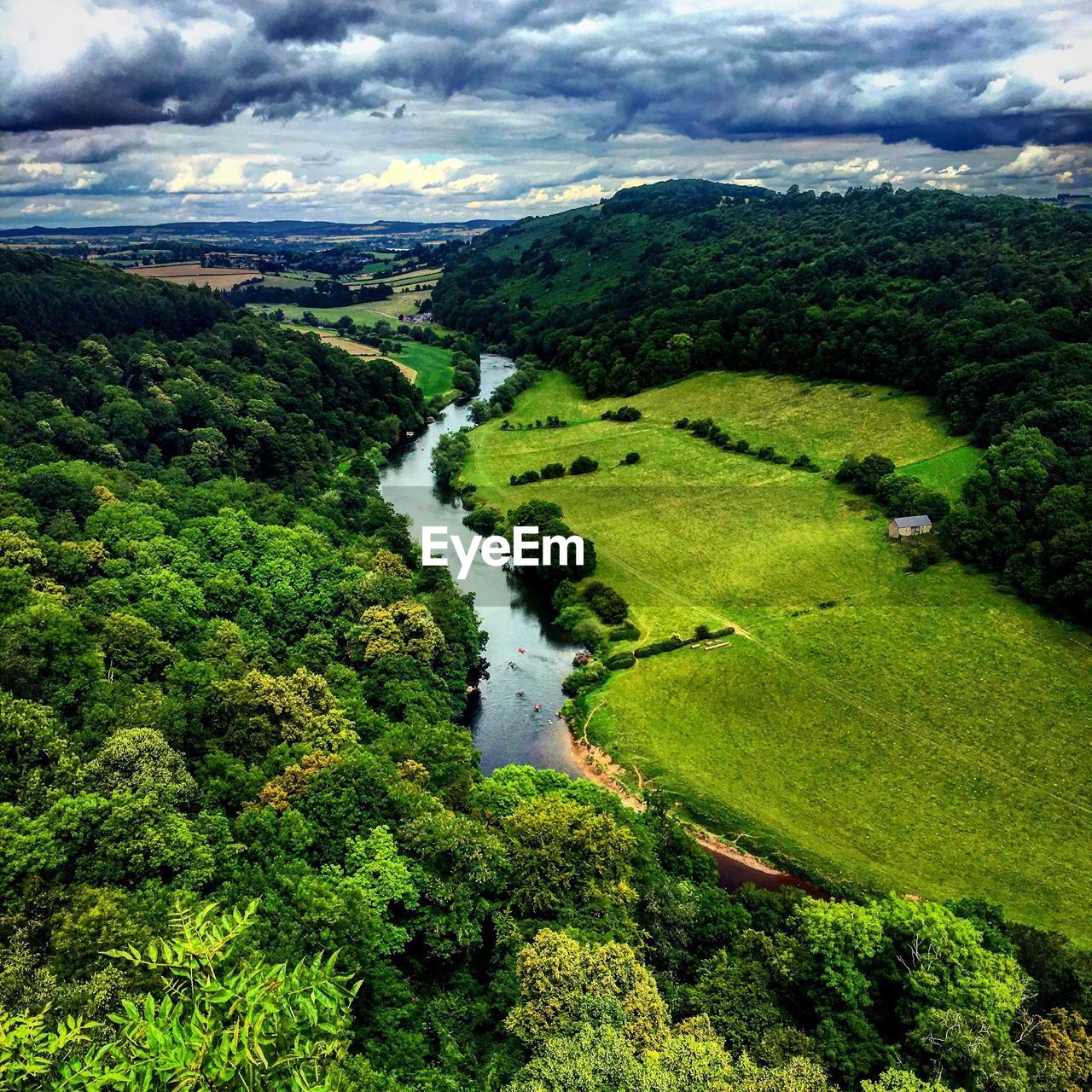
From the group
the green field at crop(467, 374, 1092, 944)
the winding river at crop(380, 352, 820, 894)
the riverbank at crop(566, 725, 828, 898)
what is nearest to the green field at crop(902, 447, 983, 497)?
the green field at crop(467, 374, 1092, 944)

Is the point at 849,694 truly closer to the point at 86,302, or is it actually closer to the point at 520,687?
the point at 520,687

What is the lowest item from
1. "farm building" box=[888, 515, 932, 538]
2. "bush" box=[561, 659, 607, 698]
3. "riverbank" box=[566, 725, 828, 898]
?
"riverbank" box=[566, 725, 828, 898]

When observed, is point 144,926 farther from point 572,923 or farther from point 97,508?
point 97,508

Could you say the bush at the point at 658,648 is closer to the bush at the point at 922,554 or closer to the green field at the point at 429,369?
the bush at the point at 922,554

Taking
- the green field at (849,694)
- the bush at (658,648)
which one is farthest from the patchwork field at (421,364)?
the bush at (658,648)

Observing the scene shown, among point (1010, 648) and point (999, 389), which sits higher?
point (999, 389)

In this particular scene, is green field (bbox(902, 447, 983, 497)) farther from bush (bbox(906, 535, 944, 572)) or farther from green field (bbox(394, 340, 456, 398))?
green field (bbox(394, 340, 456, 398))

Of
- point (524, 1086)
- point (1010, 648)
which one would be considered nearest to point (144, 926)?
point (524, 1086)
